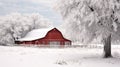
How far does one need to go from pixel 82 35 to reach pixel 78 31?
22.1 inches

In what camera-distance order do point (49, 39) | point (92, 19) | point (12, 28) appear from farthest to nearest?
1. point (12, 28)
2. point (49, 39)
3. point (92, 19)

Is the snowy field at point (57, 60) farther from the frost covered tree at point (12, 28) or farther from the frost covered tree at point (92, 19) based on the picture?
the frost covered tree at point (12, 28)

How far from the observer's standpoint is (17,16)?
300 ft

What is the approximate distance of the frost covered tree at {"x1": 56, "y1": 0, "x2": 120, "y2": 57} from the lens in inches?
835

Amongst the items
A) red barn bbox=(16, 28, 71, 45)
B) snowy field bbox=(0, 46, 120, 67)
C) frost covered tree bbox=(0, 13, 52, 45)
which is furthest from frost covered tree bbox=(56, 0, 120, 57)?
frost covered tree bbox=(0, 13, 52, 45)

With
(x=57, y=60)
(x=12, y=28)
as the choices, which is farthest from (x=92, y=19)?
(x=12, y=28)

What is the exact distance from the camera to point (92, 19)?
21703 millimetres

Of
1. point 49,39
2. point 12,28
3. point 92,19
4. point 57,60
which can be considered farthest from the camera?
point 12,28

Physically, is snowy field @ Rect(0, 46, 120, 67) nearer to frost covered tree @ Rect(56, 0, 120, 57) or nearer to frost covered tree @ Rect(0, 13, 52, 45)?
frost covered tree @ Rect(56, 0, 120, 57)

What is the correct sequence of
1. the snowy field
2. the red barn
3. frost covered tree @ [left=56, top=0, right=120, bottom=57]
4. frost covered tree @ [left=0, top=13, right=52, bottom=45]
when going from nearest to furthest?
the snowy field, frost covered tree @ [left=56, top=0, right=120, bottom=57], the red barn, frost covered tree @ [left=0, top=13, right=52, bottom=45]

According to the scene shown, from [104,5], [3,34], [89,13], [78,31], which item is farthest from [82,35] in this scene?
[3,34]

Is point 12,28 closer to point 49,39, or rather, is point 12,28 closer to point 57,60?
point 49,39

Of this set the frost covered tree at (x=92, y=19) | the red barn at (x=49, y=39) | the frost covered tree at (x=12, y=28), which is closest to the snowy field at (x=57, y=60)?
the frost covered tree at (x=92, y=19)

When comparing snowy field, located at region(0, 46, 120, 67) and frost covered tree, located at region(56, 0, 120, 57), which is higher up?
frost covered tree, located at region(56, 0, 120, 57)
